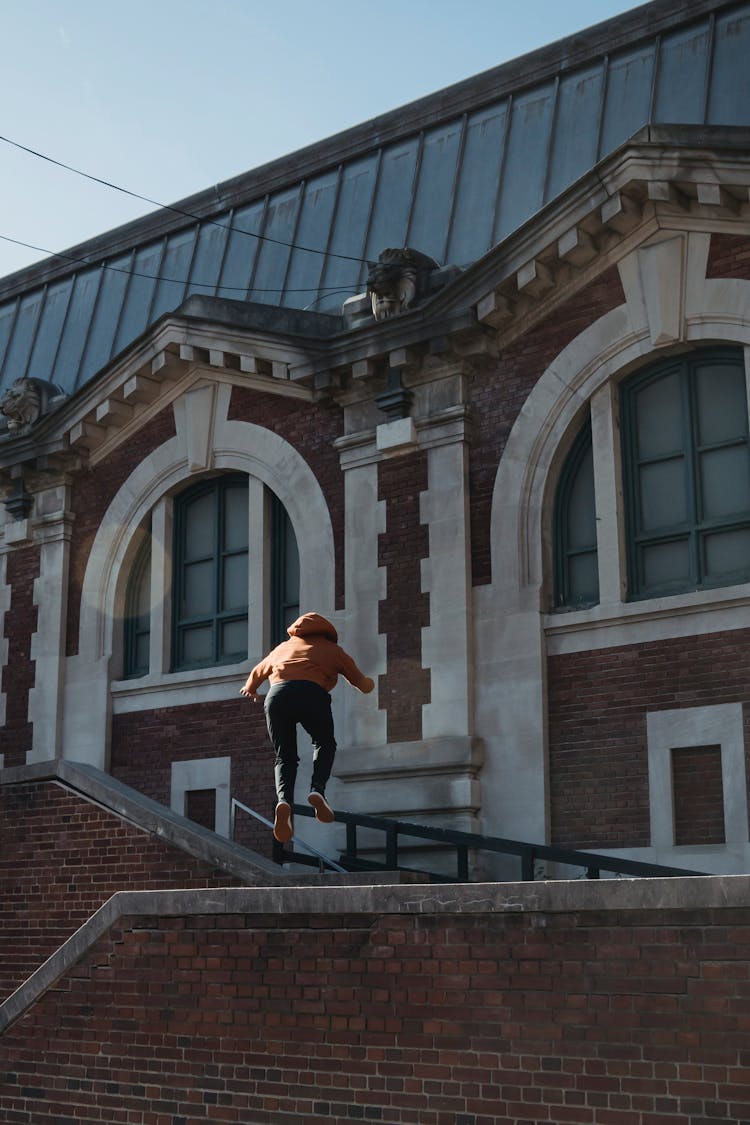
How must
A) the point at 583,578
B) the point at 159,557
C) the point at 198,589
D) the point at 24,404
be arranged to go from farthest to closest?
the point at 24,404 → the point at 159,557 → the point at 198,589 → the point at 583,578

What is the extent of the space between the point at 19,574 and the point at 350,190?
675cm

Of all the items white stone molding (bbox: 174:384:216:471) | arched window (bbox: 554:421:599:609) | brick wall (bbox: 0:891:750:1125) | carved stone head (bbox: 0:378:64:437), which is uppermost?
carved stone head (bbox: 0:378:64:437)

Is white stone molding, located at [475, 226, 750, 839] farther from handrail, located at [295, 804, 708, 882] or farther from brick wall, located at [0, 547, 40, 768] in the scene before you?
brick wall, located at [0, 547, 40, 768]

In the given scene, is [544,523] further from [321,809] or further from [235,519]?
[235,519]

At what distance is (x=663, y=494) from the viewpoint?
14.2m

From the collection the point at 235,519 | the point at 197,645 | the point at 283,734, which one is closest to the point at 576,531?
the point at 283,734

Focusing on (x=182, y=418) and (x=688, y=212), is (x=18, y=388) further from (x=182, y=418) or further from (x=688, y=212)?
(x=688, y=212)

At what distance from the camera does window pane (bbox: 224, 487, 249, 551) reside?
17.8 meters

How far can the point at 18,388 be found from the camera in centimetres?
2023

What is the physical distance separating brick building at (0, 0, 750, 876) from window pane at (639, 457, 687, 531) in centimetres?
3

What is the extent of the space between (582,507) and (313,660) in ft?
12.6

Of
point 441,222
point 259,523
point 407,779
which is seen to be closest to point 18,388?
point 259,523

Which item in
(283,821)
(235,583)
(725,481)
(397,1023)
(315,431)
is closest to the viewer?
(397,1023)

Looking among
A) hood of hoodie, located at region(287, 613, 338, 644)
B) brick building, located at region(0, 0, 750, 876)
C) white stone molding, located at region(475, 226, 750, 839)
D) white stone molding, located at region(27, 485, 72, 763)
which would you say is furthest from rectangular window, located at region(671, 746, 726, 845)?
white stone molding, located at region(27, 485, 72, 763)
